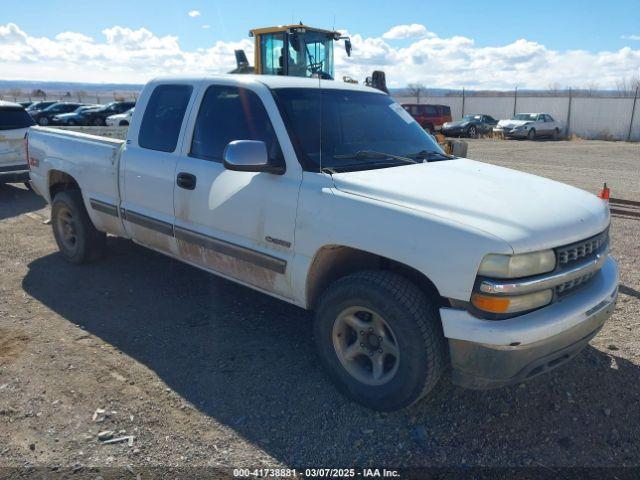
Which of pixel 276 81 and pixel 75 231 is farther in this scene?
pixel 75 231

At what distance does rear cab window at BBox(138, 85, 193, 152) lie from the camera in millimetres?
4281

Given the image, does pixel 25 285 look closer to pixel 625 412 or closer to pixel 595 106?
pixel 625 412

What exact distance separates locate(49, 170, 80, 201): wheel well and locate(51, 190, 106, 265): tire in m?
0.18

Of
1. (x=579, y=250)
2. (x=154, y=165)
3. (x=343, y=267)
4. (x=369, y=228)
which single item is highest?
(x=154, y=165)

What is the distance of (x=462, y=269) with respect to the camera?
8.77ft

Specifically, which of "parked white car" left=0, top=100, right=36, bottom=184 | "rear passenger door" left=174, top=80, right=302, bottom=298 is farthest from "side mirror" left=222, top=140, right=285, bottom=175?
"parked white car" left=0, top=100, right=36, bottom=184

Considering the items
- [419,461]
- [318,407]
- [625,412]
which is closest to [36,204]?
[318,407]

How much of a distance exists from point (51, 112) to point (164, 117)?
32.8 metres

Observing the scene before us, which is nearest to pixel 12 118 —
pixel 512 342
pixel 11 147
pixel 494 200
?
pixel 11 147

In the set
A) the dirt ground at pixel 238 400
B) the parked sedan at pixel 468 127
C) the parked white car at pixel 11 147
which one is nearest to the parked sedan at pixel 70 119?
the parked sedan at pixel 468 127

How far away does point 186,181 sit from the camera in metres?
4.04

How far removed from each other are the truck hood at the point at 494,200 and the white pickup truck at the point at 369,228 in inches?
0.5

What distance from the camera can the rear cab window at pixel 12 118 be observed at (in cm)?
927

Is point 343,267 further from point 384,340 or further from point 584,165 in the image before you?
point 584,165
